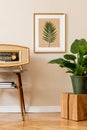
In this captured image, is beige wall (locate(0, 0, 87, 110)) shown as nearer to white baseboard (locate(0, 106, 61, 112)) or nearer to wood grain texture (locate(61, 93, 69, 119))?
white baseboard (locate(0, 106, 61, 112))

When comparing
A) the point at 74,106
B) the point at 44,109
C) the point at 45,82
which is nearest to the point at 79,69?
the point at 74,106

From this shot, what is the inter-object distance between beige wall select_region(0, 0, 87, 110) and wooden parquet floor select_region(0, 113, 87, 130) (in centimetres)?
30

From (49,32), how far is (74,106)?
1.10 metres

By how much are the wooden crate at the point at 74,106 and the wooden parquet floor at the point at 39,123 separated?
0.10 m

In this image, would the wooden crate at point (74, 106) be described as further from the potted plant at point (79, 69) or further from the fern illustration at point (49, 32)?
the fern illustration at point (49, 32)

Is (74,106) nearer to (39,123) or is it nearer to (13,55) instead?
(39,123)

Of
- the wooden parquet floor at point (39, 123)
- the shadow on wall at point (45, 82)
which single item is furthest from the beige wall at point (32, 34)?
the wooden parquet floor at point (39, 123)

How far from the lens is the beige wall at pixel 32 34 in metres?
3.66

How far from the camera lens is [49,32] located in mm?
3654

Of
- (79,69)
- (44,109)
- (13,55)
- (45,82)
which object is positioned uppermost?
(13,55)

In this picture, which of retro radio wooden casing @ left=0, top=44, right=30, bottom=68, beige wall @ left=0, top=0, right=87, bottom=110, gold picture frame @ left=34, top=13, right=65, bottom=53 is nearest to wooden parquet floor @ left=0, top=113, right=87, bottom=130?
beige wall @ left=0, top=0, right=87, bottom=110

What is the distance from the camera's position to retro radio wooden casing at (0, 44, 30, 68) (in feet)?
11.2

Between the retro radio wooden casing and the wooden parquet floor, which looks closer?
the wooden parquet floor

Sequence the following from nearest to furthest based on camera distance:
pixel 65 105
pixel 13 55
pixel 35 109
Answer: pixel 65 105 < pixel 13 55 < pixel 35 109
